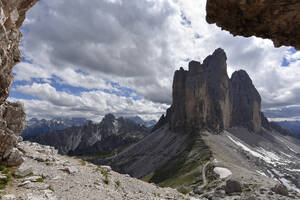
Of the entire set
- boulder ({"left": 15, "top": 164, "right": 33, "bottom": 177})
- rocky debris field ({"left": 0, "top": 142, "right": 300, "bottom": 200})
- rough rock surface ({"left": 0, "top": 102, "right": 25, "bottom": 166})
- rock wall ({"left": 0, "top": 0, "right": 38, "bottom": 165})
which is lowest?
rocky debris field ({"left": 0, "top": 142, "right": 300, "bottom": 200})

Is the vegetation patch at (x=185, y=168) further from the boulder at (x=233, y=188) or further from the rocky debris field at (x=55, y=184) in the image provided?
the rocky debris field at (x=55, y=184)

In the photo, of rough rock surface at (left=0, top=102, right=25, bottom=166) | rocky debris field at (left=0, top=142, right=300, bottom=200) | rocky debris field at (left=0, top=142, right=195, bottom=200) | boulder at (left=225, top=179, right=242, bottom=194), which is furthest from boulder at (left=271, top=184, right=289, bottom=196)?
rough rock surface at (left=0, top=102, right=25, bottom=166)

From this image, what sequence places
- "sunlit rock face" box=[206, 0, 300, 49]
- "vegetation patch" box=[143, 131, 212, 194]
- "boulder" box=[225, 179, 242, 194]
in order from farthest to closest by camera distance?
"vegetation patch" box=[143, 131, 212, 194], "boulder" box=[225, 179, 242, 194], "sunlit rock face" box=[206, 0, 300, 49]

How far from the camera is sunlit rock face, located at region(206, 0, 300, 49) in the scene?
10.2 meters

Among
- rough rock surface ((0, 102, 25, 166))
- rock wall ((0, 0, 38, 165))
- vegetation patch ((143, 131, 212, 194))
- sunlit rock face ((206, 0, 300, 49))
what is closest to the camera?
sunlit rock face ((206, 0, 300, 49))

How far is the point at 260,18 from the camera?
36.6 ft

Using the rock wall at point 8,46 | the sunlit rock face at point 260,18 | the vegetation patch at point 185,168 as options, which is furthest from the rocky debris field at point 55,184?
the vegetation patch at point 185,168

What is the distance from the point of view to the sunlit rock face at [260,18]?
1017 cm

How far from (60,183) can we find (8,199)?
6.61m

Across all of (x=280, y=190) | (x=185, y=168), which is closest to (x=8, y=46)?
(x=280, y=190)

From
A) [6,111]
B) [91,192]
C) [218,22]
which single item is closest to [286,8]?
[218,22]

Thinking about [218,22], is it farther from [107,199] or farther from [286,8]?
[107,199]

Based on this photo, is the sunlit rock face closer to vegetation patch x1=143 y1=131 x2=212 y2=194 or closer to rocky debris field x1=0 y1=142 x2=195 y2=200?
rocky debris field x1=0 y1=142 x2=195 y2=200

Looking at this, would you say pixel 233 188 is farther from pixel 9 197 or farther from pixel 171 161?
pixel 171 161
